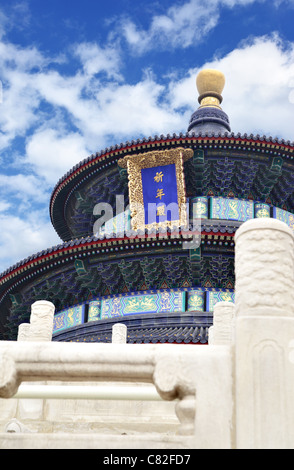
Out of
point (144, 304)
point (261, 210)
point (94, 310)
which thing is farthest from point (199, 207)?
point (94, 310)

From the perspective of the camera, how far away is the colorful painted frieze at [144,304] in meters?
12.7

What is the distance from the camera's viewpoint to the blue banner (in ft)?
47.8

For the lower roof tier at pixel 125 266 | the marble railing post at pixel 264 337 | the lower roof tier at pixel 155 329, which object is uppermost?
the lower roof tier at pixel 125 266

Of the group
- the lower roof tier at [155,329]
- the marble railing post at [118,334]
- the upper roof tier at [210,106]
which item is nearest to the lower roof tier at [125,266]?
the lower roof tier at [155,329]

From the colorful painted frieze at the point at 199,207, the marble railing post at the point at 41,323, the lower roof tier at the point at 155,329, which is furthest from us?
the colorful painted frieze at the point at 199,207

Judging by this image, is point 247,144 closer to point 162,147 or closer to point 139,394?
point 162,147

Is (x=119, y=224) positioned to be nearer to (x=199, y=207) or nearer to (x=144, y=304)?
(x=199, y=207)

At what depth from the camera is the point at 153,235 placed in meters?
12.1

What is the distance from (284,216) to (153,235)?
17.1 feet

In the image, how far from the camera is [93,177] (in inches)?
632

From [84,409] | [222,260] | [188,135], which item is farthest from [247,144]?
[84,409]

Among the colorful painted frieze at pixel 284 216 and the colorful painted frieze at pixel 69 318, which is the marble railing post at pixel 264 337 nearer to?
the colorful painted frieze at pixel 69 318

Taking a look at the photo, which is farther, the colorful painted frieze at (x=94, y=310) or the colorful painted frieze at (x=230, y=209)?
the colorful painted frieze at (x=230, y=209)

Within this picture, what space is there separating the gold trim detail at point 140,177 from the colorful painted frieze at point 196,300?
2.18 meters
